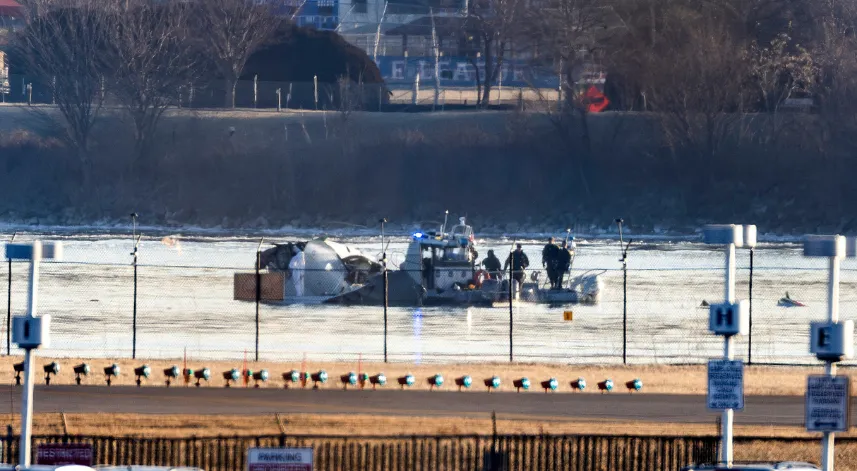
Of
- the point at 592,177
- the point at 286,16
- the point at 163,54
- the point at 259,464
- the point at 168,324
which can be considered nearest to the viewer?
the point at 259,464

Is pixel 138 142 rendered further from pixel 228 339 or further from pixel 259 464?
pixel 259 464

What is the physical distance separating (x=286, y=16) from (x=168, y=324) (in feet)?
239

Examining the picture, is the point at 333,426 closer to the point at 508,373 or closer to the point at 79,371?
the point at 79,371

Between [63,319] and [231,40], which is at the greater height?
[231,40]

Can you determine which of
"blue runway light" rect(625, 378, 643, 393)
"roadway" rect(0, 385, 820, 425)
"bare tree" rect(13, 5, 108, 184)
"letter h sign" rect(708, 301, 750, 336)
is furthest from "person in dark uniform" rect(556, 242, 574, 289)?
"bare tree" rect(13, 5, 108, 184)

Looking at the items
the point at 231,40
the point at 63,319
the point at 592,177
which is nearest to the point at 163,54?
the point at 231,40

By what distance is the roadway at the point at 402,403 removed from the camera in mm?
24891

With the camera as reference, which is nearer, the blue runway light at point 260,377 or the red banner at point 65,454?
the red banner at point 65,454

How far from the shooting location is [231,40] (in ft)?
315

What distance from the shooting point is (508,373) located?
3044 centimetres

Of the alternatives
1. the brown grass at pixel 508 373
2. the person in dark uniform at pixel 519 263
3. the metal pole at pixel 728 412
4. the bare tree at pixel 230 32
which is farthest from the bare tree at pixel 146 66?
the metal pole at pixel 728 412

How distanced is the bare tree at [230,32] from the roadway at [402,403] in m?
69.5

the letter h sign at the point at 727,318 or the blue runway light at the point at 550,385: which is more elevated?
the letter h sign at the point at 727,318

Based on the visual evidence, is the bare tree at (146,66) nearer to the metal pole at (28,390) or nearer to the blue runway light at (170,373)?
the blue runway light at (170,373)
